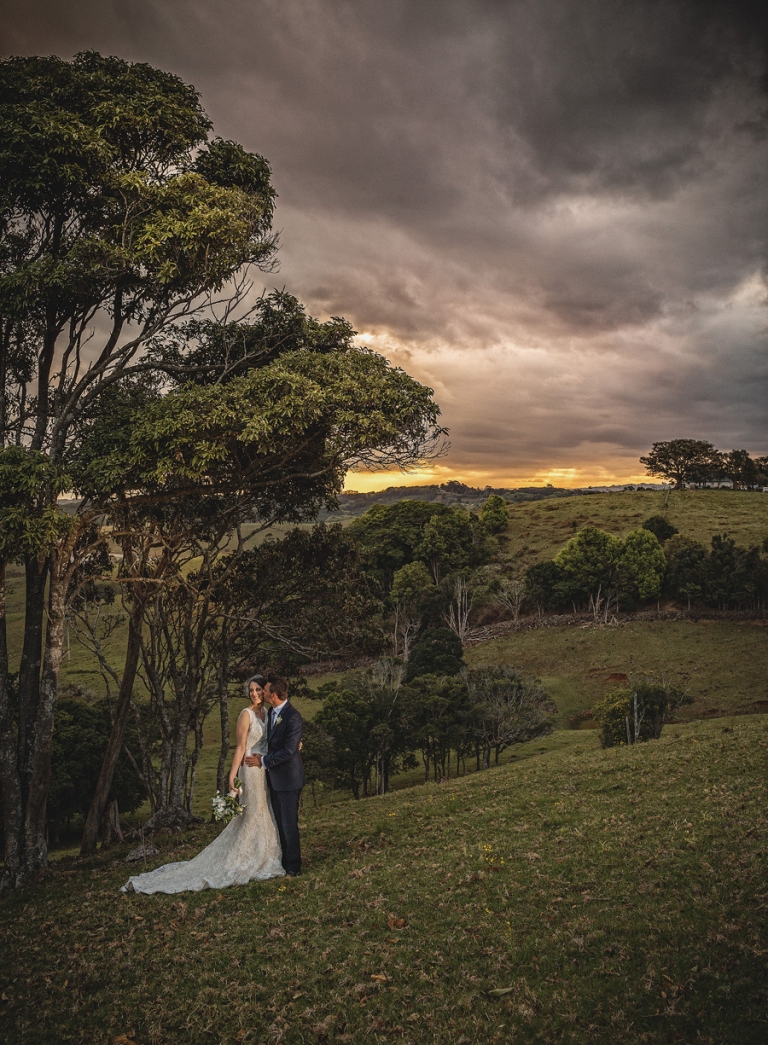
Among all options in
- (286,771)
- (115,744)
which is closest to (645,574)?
(115,744)

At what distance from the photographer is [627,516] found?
105562 mm

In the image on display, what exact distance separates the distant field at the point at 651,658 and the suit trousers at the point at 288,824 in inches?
1743

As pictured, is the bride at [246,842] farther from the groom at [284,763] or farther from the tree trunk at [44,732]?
the tree trunk at [44,732]

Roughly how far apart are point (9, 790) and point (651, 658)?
60536 millimetres

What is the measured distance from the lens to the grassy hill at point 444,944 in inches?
204

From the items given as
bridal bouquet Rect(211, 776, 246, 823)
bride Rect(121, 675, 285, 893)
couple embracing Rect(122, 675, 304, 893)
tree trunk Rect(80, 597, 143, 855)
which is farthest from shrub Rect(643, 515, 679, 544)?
bridal bouquet Rect(211, 776, 246, 823)

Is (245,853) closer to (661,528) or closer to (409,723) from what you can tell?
(409,723)

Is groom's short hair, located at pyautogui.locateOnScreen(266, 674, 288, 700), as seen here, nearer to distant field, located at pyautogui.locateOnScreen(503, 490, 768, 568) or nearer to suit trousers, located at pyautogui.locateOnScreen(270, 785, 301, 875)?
suit trousers, located at pyautogui.locateOnScreen(270, 785, 301, 875)

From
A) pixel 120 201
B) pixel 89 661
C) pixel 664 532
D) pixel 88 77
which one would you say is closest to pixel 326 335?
pixel 120 201

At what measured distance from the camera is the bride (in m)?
9.52

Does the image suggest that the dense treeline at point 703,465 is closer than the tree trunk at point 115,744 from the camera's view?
No

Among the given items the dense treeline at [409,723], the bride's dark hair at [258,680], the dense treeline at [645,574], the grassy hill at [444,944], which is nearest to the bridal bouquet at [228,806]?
the grassy hill at [444,944]

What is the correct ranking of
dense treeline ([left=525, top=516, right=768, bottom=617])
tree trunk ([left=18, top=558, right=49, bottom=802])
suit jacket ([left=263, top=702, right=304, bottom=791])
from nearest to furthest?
suit jacket ([left=263, top=702, right=304, bottom=791]), tree trunk ([left=18, top=558, right=49, bottom=802]), dense treeline ([left=525, top=516, right=768, bottom=617])

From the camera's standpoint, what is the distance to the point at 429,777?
1884 inches
